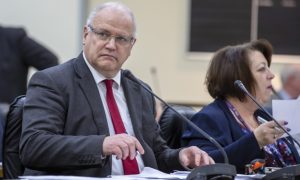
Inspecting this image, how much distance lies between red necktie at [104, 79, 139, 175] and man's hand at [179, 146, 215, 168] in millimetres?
191

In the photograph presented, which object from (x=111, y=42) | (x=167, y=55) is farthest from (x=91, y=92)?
(x=167, y=55)

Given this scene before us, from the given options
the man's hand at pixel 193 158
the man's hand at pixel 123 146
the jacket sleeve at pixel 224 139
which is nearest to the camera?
the man's hand at pixel 123 146

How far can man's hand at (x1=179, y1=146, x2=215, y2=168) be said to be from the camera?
3240 millimetres

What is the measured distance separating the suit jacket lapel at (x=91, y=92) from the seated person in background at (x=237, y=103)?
73 centimetres

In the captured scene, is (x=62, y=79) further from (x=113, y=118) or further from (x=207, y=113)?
(x=207, y=113)

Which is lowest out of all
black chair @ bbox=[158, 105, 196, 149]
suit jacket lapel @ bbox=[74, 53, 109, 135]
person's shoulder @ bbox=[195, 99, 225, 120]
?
black chair @ bbox=[158, 105, 196, 149]

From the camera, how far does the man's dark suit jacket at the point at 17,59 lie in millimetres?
6410

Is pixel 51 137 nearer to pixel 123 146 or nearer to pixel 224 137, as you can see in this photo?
pixel 123 146

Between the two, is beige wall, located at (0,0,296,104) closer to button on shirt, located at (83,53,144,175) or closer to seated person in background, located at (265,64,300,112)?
seated person in background, located at (265,64,300,112)

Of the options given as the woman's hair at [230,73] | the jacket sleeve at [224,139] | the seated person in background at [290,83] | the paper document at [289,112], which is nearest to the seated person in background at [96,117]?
the jacket sleeve at [224,139]

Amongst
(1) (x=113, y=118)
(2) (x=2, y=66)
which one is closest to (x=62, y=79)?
(1) (x=113, y=118)

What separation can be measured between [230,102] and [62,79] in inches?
45.4

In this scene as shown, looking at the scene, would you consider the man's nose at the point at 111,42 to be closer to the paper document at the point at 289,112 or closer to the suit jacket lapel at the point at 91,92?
the suit jacket lapel at the point at 91,92

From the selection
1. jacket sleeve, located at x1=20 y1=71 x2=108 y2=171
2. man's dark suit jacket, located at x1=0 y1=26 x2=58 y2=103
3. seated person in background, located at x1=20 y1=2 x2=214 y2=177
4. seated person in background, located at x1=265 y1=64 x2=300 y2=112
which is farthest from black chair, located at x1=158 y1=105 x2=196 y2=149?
seated person in background, located at x1=265 y1=64 x2=300 y2=112
